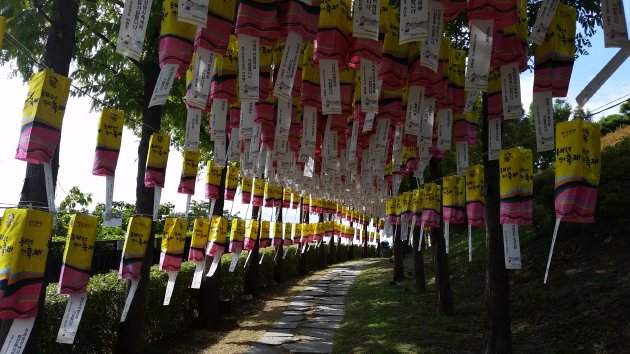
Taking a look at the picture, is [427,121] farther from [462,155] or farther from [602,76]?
[602,76]

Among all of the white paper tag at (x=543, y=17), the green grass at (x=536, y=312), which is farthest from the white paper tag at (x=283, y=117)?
the green grass at (x=536, y=312)

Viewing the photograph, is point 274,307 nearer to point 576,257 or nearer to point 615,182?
point 576,257

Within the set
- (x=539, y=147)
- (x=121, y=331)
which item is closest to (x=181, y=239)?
(x=121, y=331)

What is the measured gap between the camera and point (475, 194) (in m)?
6.62

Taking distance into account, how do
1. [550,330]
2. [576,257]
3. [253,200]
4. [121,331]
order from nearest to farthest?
[121,331] < [550,330] < [576,257] < [253,200]

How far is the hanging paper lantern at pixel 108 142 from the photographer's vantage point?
13.0 feet

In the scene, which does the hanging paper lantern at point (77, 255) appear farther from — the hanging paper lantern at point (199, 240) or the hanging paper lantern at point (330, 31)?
the hanging paper lantern at point (199, 240)

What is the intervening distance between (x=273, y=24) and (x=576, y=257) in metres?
8.61

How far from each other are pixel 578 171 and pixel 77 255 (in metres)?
4.13

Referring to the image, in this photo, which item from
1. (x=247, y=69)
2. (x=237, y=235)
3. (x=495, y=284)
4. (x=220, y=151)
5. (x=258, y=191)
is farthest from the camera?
(x=258, y=191)

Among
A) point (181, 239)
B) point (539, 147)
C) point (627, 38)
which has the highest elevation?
point (627, 38)

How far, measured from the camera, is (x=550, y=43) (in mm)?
3254

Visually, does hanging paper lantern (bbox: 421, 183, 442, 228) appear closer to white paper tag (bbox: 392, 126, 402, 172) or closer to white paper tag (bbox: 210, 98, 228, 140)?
white paper tag (bbox: 392, 126, 402, 172)

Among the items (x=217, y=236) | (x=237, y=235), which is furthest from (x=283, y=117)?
(x=237, y=235)
